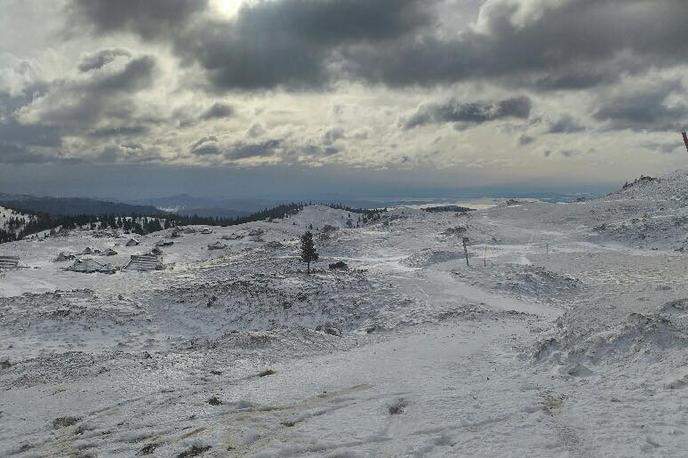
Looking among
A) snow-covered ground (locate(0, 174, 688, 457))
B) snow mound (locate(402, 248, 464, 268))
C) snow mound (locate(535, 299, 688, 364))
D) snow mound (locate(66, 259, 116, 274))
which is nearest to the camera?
snow-covered ground (locate(0, 174, 688, 457))

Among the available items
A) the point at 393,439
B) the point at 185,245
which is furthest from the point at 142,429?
the point at 185,245

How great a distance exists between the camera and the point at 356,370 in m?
17.1

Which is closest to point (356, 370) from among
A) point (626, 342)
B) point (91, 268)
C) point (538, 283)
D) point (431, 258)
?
point (626, 342)

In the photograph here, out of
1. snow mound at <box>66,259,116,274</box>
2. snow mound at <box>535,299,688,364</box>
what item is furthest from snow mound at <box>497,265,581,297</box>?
snow mound at <box>66,259,116,274</box>

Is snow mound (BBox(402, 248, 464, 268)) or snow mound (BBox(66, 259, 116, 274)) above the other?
snow mound (BBox(402, 248, 464, 268))

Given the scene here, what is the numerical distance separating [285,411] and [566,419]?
7354mm

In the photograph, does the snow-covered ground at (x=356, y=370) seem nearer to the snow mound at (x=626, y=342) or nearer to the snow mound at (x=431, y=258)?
the snow mound at (x=626, y=342)

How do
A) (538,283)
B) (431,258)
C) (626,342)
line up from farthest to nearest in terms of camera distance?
1. (431,258)
2. (538,283)
3. (626,342)

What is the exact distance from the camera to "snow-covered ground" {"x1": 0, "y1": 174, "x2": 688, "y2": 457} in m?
10.8

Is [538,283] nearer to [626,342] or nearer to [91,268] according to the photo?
[626,342]

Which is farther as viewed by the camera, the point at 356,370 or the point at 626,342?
the point at 356,370

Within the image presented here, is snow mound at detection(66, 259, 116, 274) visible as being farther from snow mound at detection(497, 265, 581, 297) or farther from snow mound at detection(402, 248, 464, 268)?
snow mound at detection(497, 265, 581, 297)

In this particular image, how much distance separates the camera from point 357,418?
12.2 metres

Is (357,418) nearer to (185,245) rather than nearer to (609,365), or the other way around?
(609,365)
